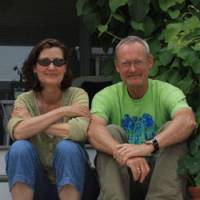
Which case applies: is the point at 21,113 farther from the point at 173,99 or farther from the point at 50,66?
the point at 173,99

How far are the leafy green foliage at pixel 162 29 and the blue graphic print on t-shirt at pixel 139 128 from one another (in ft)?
0.99

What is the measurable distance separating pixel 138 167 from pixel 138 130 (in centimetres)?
36

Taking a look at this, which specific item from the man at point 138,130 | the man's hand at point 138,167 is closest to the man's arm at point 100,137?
the man at point 138,130

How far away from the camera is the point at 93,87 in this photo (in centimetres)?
499

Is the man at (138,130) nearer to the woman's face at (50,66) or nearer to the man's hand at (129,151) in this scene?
the man's hand at (129,151)

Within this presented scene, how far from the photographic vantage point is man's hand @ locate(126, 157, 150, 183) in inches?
114

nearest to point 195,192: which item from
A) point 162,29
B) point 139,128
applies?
point 139,128

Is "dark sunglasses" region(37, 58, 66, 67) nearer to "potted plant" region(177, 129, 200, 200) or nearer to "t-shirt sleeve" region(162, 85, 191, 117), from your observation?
"t-shirt sleeve" region(162, 85, 191, 117)

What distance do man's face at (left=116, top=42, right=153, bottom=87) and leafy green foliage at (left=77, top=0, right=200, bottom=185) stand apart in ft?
1.35

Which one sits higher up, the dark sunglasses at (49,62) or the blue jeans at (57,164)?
the dark sunglasses at (49,62)

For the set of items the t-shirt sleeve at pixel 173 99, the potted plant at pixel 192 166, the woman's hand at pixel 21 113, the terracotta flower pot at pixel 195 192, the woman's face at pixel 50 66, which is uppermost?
the woman's face at pixel 50 66

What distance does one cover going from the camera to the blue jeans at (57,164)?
9.81ft

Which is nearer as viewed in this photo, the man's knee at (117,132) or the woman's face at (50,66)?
the man's knee at (117,132)

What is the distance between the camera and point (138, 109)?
10.7ft
